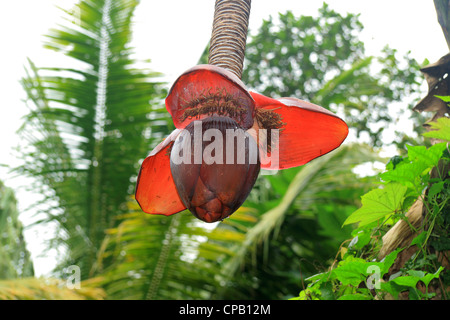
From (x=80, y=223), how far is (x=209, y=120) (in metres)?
2.40

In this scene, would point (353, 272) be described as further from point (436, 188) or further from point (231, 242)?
point (231, 242)

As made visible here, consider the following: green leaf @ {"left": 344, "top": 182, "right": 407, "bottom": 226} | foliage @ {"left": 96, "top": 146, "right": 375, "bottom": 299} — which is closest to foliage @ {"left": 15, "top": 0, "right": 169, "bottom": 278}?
foliage @ {"left": 96, "top": 146, "right": 375, "bottom": 299}

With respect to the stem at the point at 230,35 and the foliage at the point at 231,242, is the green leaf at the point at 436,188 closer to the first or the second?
the stem at the point at 230,35

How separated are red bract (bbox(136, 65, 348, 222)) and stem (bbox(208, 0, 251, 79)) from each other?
0.04 metres

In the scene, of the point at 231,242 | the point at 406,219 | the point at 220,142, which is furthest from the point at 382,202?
the point at 231,242

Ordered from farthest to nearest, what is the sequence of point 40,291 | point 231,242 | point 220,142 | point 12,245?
point 12,245 → point 231,242 → point 40,291 → point 220,142

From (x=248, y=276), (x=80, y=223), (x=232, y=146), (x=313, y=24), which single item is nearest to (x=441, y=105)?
(x=232, y=146)

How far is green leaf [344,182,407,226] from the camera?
2.44 feet

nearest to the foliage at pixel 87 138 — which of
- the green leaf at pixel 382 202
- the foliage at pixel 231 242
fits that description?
the foliage at pixel 231 242

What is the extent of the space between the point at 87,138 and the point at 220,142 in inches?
91.8

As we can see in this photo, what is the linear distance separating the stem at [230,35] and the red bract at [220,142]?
0.04 m

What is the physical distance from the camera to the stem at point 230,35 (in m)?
0.52

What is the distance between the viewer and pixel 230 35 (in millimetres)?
522
